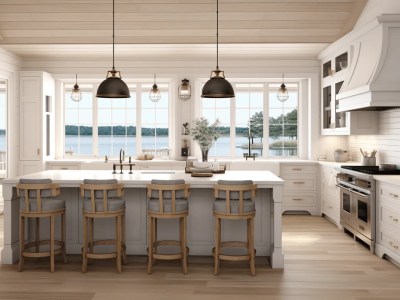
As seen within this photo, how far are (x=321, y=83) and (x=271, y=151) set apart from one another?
1.57m

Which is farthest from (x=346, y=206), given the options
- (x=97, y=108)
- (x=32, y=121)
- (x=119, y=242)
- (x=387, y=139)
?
(x=32, y=121)

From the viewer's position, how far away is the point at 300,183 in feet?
26.4

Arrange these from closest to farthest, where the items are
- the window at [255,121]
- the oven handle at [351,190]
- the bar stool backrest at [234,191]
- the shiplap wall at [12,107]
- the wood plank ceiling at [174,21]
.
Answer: the bar stool backrest at [234,191] < the oven handle at [351,190] < the wood plank ceiling at [174,21] < the shiplap wall at [12,107] < the window at [255,121]

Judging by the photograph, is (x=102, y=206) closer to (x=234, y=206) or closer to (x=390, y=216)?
(x=234, y=206)

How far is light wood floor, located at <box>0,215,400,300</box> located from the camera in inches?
159

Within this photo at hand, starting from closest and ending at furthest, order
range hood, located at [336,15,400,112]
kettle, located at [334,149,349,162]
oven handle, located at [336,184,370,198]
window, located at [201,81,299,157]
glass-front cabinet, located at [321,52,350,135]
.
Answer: range hood, located at [336,15,400,112], oven handle, located at [336,184,370,198], glass-front cabinet, located at [321,52,350,135], kettle, located at [334,149,349,162], window, located at [201,81,299,157]

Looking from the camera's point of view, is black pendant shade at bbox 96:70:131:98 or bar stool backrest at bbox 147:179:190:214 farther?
black pendant shade at bbox 96:70:131:98

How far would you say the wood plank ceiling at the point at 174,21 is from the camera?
21.7 ft

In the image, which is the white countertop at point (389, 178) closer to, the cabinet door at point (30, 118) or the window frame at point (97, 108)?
the window frame at point (97, 108)

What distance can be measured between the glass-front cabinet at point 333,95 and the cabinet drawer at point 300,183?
879mm

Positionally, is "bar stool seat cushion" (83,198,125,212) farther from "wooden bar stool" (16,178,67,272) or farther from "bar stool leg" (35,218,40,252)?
"bar stool leg" (35,218,40,252)

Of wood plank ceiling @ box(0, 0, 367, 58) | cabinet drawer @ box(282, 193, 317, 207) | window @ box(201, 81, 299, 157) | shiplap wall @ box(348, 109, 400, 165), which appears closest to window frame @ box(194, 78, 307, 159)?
window @ box(201, 81, 299, 157)

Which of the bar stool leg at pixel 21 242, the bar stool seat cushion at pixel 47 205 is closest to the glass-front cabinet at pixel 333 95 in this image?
the bar stool seat cushion at pixel 47 205

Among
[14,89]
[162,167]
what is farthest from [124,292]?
[14,89]
